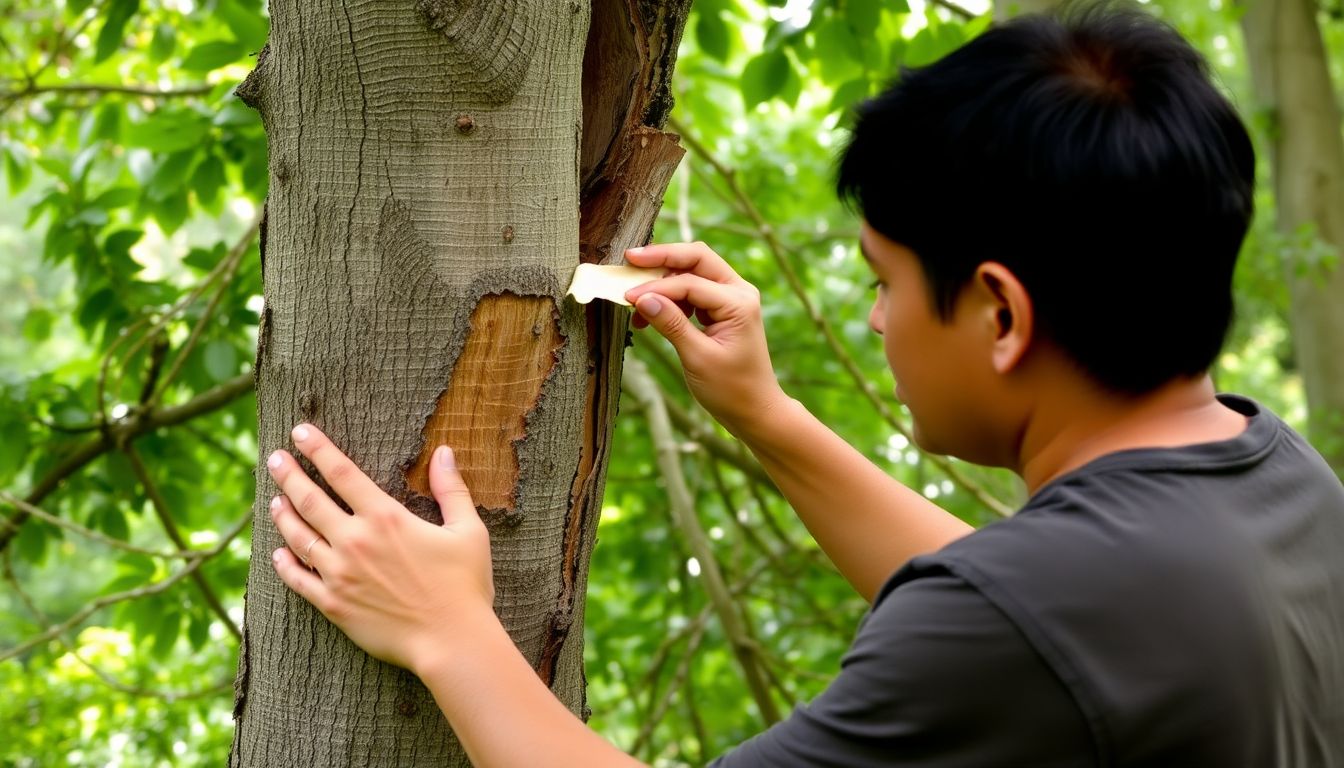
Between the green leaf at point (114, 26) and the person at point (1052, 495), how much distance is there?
197 cm

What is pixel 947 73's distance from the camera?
118cm

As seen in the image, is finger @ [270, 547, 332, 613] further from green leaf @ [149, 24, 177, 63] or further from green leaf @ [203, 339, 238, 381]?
green leaf @ [149, 24, 177, 63]

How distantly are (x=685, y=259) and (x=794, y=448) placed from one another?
32 centimetres

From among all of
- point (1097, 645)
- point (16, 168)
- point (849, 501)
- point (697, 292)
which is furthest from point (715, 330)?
point (16, 168)

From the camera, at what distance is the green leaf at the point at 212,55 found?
8.71 ft

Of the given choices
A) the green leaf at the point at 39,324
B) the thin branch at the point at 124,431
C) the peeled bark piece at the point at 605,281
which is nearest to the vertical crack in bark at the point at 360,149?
the peeled bark piece at the point at 605,281

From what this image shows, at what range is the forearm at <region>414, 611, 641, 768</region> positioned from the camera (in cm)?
115

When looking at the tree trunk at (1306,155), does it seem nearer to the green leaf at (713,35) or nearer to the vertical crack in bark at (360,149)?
the green leaf at (713,35)

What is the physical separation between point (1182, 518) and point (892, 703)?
30cm

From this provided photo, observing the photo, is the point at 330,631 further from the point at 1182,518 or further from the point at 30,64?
the point at 30,64

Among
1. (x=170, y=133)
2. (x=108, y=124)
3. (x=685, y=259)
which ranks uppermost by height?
(x=108, y=124)

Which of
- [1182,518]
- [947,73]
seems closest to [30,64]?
[947,73]

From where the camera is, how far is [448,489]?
1.35 meters

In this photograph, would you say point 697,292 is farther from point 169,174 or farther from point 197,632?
point 197,632
